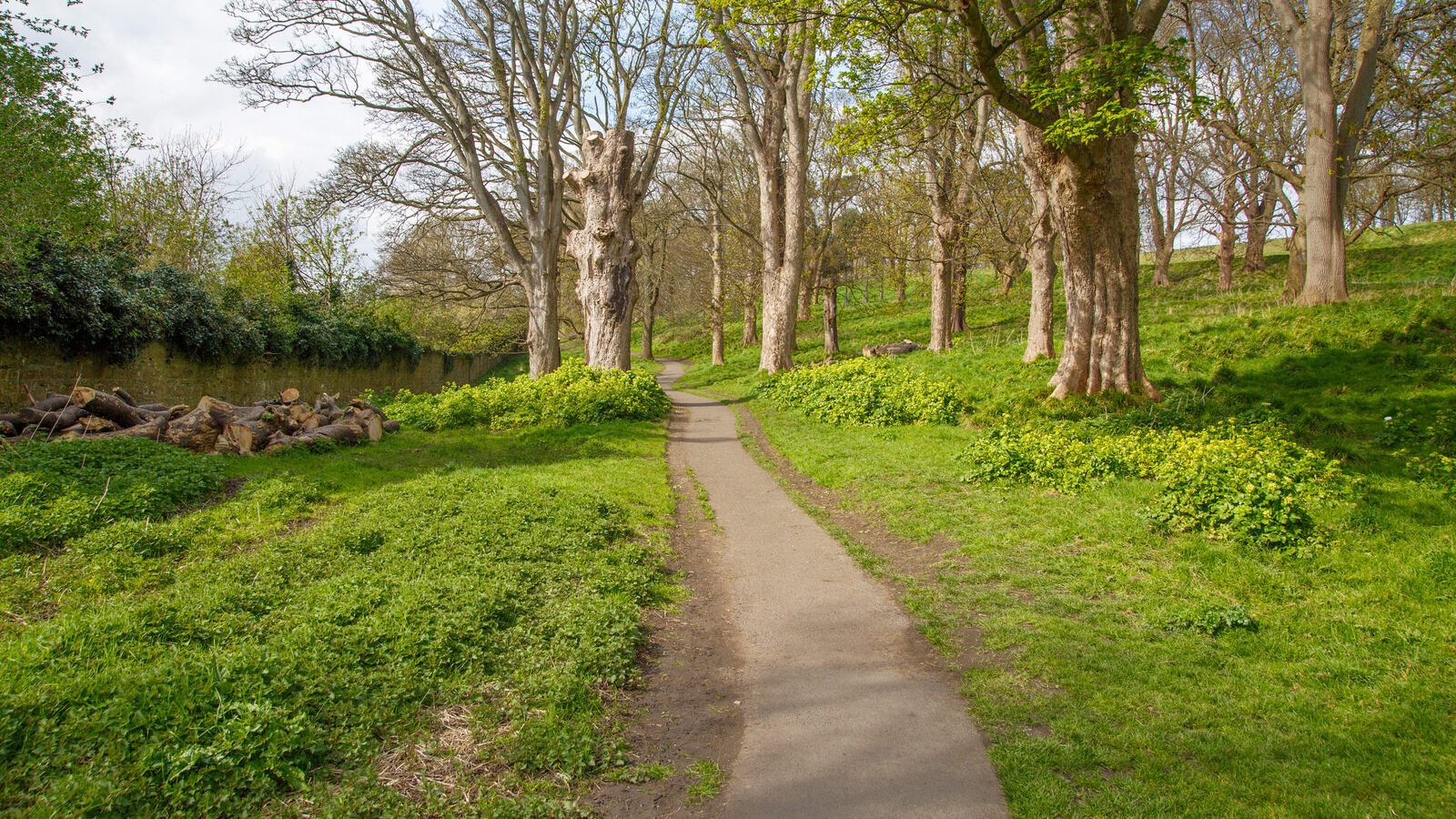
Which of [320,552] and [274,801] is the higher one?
[320,552]

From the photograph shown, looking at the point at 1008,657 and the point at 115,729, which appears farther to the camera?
the point at 1008,657

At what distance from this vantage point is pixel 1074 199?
11469mm

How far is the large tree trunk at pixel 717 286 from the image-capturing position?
30328 mm

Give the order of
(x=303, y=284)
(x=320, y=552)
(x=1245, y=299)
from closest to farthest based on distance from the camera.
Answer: (x=320, y=552) < (x=1245, y=299) < (x=303, y=284)

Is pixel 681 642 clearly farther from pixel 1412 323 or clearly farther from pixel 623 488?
pixel 1412 323

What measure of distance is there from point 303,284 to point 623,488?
20.3 m

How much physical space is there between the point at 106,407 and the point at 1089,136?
49.3ft

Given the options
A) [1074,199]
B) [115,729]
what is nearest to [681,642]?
[115,729]

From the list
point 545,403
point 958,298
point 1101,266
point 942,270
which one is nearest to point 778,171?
point 942,270

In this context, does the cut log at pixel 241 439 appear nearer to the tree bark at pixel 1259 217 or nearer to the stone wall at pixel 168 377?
the stone wall at pixel 168 377

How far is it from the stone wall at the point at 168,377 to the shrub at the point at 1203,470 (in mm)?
15242

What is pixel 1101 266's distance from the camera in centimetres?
1180

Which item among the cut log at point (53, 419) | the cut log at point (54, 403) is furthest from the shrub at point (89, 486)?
the cut log at point (54, 403)

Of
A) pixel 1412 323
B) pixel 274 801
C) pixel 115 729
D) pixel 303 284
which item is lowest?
pixel 274 801
